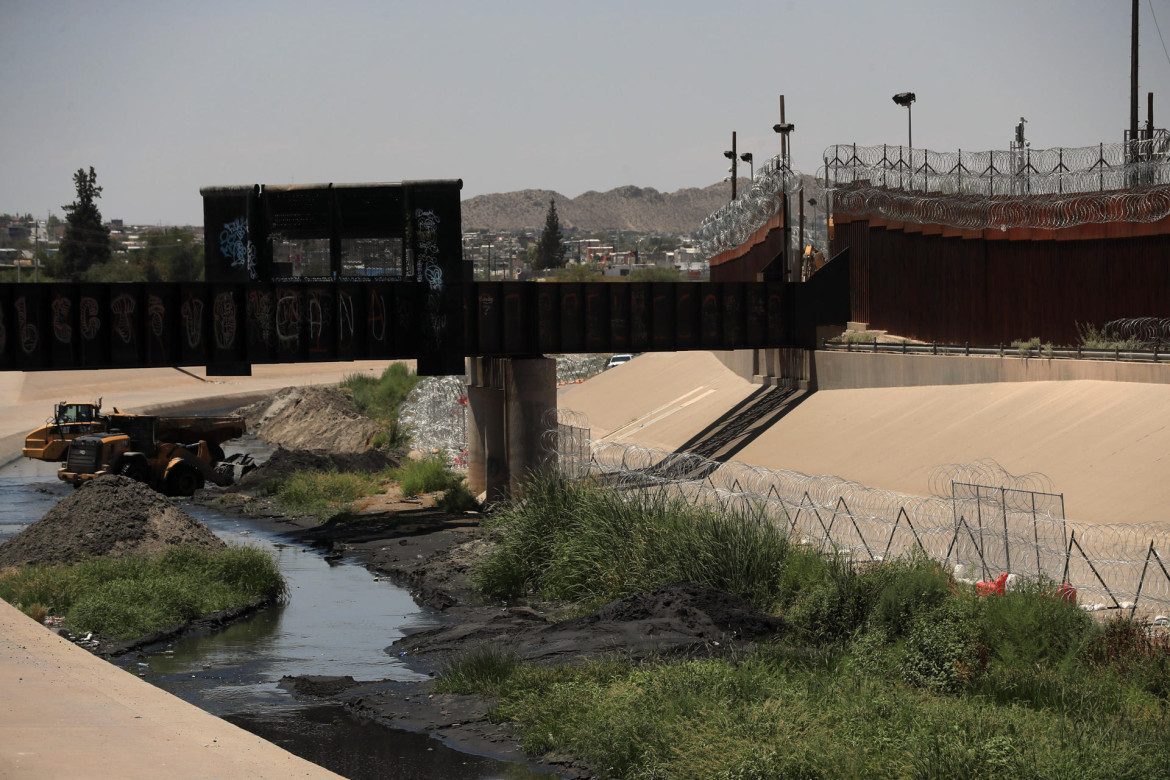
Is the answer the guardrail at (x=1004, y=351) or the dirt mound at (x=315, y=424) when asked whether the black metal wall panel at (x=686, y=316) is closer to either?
the guardrail at (x=1004, y=351)

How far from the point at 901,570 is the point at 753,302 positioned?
2804 cm

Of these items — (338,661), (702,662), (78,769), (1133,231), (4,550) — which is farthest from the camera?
(1133,231)

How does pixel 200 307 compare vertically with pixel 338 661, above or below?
above

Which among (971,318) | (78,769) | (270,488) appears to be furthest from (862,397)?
Result: (78,769)

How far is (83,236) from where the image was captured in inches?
6757

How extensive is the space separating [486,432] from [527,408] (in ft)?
6.73

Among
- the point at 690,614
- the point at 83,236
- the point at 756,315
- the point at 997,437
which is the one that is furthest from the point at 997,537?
the point at 83,236

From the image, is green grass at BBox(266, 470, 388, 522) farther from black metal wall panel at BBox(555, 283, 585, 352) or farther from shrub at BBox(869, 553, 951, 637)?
shrub at BBox(869, 553, 951, 637)

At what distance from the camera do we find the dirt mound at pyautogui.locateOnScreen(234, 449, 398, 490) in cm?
4984

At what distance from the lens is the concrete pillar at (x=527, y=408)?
44000 millimetres

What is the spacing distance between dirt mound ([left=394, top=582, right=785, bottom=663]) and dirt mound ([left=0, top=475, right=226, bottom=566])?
864 cm

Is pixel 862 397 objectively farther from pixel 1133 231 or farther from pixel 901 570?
pixel 901 570

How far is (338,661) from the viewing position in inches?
971

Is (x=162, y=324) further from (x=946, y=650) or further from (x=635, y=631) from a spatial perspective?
(x=946, y=650)
